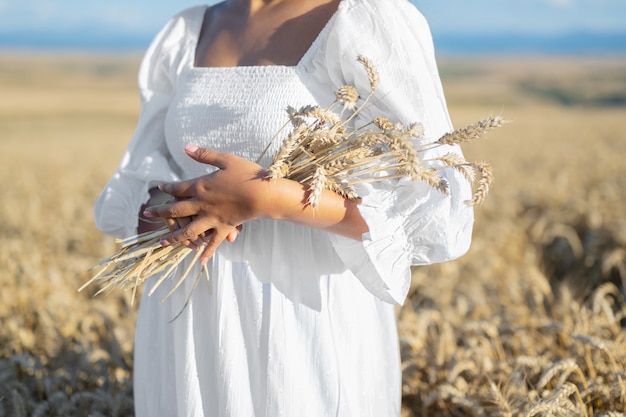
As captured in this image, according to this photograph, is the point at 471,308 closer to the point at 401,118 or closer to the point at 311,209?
the point at 401,118

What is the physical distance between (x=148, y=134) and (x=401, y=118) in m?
0.84

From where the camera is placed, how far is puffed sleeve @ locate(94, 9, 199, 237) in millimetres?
1932

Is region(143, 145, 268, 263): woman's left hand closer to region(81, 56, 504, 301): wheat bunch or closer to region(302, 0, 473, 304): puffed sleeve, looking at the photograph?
region(81, 56, 504, 301): wheat bunch

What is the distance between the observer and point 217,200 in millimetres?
1425

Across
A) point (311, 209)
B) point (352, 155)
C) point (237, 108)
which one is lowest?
point (311, 209)

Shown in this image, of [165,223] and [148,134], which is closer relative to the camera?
[165,223]

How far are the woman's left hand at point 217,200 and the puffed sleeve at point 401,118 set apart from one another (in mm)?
240

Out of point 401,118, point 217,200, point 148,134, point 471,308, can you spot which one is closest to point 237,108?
point 217,200

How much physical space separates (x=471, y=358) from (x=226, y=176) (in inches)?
68.7

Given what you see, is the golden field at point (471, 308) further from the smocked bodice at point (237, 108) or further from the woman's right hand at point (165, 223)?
the woman's right hand at point (165, 223)

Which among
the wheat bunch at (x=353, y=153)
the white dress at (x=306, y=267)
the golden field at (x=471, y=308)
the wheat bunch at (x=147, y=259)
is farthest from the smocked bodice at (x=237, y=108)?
the golden field at (x=471, y=308)

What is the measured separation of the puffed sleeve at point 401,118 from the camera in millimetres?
1504

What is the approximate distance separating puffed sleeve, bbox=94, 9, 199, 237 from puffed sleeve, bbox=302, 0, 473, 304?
1.97ft

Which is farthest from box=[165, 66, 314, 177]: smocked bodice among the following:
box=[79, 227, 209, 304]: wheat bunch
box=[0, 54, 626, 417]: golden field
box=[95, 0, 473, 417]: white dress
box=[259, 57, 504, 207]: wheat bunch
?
box=[0, 54, 626, 417]: golden field
